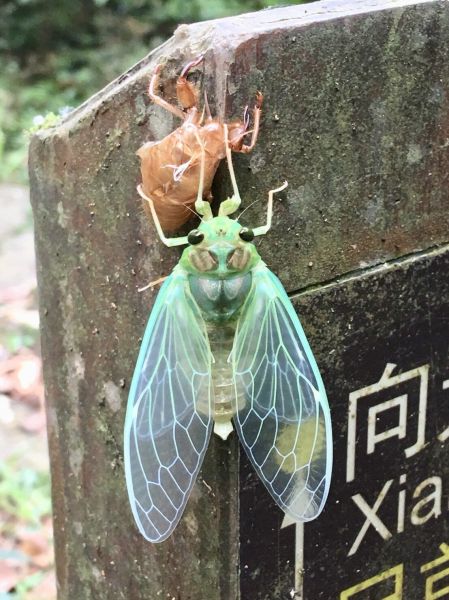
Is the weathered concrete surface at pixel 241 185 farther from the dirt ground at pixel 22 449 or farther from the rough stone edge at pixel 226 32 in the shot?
the dirt ground at pixel 22 449

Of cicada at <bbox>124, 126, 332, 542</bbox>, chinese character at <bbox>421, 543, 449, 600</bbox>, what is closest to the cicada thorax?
cicada at <bbox>124, 126, 332, 542</bbox>

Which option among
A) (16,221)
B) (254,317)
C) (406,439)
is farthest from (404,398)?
(16,221)

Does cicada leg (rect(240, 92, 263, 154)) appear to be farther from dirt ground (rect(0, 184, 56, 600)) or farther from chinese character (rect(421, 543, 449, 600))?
dirt ground (rect(0, 184, 56, 600))

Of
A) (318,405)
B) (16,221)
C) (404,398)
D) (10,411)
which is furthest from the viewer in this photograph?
(16,221)

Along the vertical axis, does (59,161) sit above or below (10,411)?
above

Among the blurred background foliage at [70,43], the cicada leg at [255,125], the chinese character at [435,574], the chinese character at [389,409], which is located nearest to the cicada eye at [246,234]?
the cicada leg at [255,125]

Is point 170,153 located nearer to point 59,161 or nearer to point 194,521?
point 59,161

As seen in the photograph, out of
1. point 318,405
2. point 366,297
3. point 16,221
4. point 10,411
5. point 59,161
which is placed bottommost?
point 10,411
